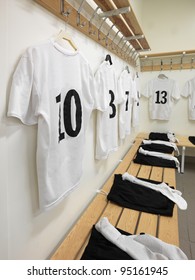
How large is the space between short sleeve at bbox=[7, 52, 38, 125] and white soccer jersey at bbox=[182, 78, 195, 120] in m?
3.56

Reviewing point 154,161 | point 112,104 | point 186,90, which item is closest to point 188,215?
point 154,161

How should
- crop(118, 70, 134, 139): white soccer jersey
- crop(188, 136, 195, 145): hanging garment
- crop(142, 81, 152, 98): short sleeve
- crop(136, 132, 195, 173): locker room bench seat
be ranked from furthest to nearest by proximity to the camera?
crop(142, 81, 152, 98): short sleeve < crop(188, 136, 195, 145): hanging garment < crop(136, 132, 195, 173): locker room bench seat < crop(118, 70, 134, 139): white soccer jersey

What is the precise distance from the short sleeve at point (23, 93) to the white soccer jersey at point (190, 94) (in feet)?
11.7

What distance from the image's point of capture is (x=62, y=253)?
3.63ft

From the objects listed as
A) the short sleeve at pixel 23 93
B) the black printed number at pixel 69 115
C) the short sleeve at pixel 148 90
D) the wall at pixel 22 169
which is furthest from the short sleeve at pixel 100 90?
the short sleeve at pixel 148 90

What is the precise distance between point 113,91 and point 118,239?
1.31 meters

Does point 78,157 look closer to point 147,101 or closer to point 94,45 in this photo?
point 94,45

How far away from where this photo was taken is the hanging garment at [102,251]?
1.01 meters

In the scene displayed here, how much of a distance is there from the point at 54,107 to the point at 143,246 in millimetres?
908

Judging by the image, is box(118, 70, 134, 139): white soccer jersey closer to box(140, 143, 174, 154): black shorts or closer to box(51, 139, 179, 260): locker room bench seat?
box(140, 143, 174, 154): black shorts

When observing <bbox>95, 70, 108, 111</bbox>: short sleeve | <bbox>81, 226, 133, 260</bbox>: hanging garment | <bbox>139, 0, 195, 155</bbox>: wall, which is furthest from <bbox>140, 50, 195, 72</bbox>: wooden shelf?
<bbox>81, 226, 133, 260</bbox>: hanging garment

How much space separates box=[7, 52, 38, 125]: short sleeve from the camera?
0.78 m

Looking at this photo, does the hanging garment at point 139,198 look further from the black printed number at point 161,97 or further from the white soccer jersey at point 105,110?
the black printed number at point 161,97
